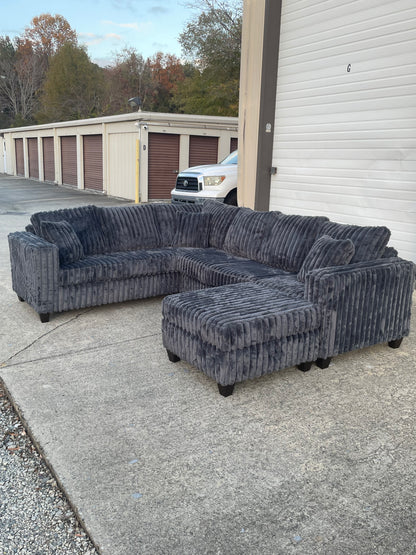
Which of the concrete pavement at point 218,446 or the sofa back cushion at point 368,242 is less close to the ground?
the sofa back cushion at point 368,242

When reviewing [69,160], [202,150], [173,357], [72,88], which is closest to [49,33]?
[72,88]

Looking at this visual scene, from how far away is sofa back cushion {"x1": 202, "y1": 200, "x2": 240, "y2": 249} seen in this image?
579 cm

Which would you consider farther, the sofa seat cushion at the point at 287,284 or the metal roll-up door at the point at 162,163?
the metal roll-up door at the point at 162,163

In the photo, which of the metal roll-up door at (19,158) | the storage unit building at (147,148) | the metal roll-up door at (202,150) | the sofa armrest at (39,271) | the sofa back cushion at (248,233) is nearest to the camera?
the sofa armrest at (39,271)

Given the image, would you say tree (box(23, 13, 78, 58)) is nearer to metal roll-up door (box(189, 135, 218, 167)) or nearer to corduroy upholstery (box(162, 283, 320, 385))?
metal roll-up door (box(189, 135, 218, 167))

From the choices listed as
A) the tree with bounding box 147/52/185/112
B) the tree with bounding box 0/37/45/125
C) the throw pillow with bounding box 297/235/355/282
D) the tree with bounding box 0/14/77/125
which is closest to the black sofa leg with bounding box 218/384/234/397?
the throw pillow with bounding box 297/235/355/282

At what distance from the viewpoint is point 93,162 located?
64.9ft

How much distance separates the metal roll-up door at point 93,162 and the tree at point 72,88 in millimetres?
24725

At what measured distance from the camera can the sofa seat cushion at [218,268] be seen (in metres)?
4.59

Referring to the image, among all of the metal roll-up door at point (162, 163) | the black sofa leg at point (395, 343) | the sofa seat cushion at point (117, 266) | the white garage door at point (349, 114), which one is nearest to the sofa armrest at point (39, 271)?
the sofa seat cushion at point (117, 266)

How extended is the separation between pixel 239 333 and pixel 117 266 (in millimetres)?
2179

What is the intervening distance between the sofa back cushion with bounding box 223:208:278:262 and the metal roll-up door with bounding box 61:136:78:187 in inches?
685

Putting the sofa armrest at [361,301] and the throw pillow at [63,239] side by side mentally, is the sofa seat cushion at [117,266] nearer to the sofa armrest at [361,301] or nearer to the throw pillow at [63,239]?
the throw pillow at [63,239]

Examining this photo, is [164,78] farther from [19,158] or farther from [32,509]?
[32,509]
